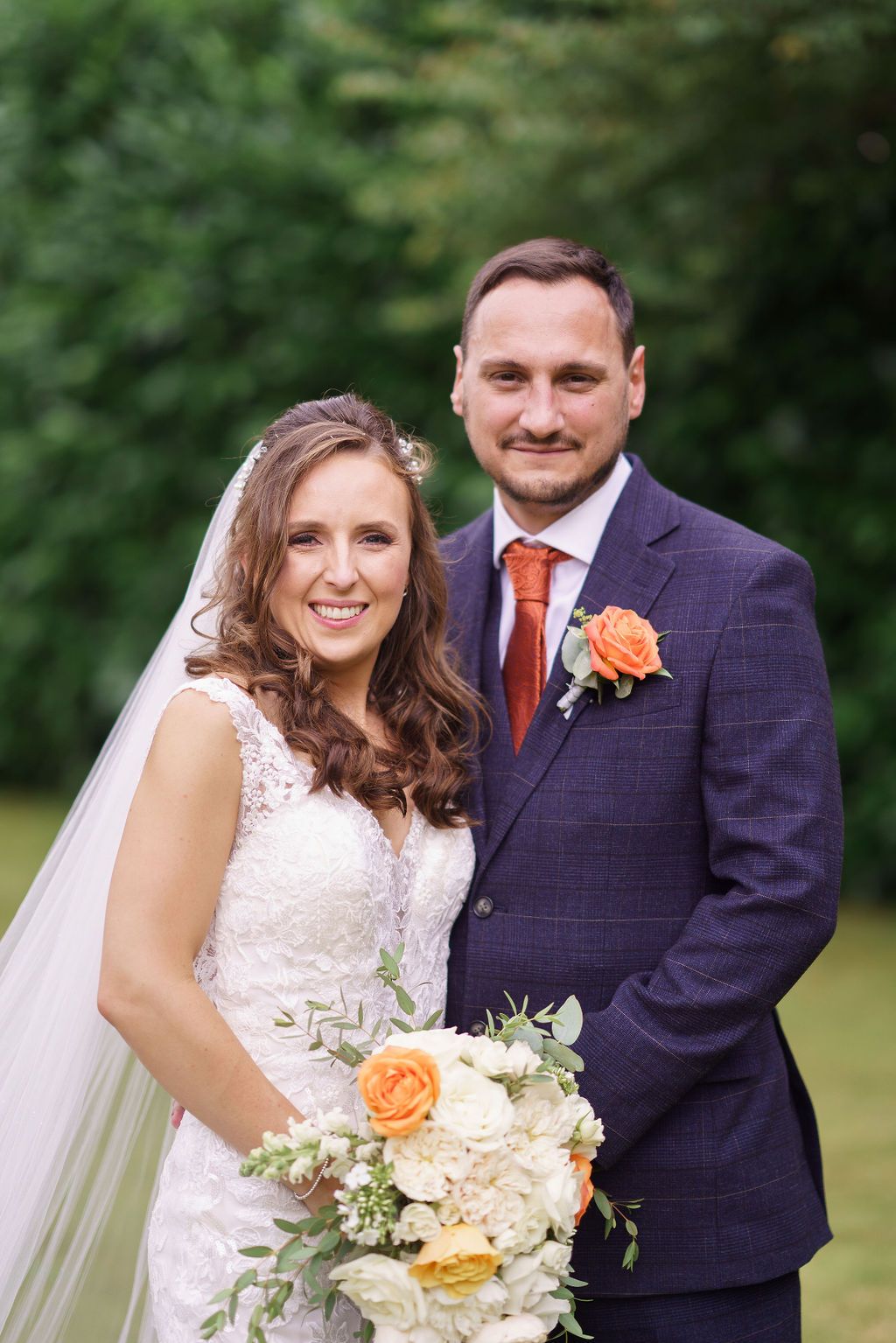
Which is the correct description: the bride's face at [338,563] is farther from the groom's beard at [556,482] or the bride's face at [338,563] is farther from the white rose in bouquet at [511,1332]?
the white rose in bouquet at [511,1332]

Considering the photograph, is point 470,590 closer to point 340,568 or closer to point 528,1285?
point 340,568

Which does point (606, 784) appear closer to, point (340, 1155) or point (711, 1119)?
point (711, 1119)

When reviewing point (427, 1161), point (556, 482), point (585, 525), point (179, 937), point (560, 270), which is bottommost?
point (427, 1161)

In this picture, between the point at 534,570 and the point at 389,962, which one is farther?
the point at 534,570

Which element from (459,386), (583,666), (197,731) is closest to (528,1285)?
(197,731)

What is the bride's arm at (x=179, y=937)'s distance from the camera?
7.64 ft

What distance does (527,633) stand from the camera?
10.2 ft

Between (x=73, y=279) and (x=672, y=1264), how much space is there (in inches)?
471

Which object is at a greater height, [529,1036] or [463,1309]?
[529,1036]

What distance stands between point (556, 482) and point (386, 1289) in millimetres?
1668

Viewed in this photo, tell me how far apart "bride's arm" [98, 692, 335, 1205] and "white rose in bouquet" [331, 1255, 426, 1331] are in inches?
12.4

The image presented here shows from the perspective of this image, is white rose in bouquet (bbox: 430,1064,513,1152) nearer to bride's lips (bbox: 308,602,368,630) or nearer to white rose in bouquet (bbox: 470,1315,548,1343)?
white rose in bouquet (bbox: 470,1315,548,1343)

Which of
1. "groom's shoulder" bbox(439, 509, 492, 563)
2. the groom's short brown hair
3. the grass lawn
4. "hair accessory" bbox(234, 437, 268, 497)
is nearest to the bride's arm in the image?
"hair accessory" bbox(234, 437, 268, 497)

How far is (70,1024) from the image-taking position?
274 centimetres
